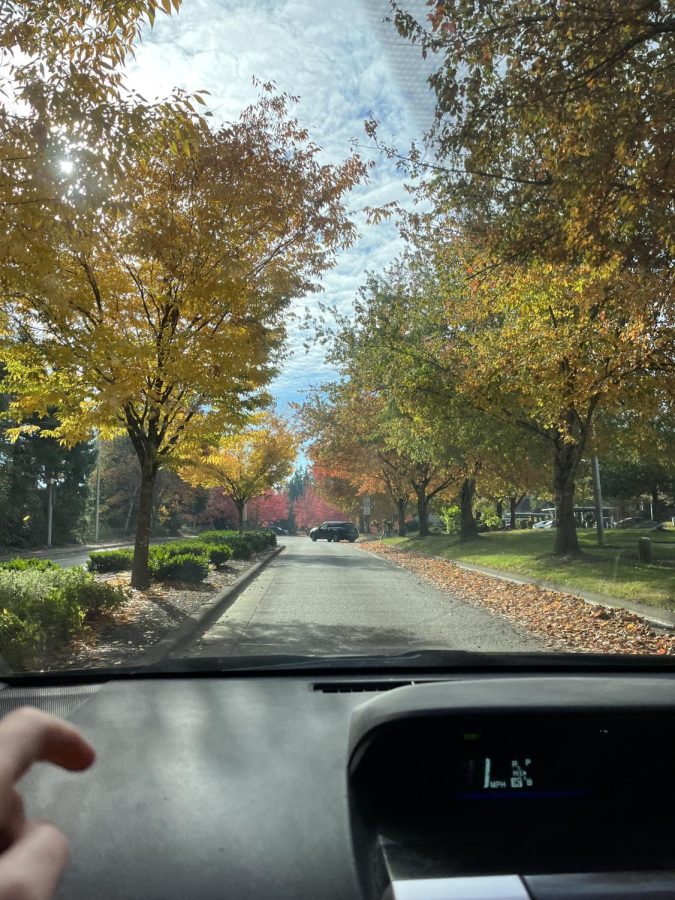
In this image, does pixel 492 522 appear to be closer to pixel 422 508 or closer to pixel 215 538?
pixel 422 508

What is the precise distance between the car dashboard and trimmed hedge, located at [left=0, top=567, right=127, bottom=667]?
3202 millimetres

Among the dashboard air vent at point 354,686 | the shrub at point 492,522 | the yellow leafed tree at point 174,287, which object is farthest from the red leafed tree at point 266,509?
the dashboard air vent at point 354,686

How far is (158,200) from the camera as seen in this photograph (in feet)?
31.8

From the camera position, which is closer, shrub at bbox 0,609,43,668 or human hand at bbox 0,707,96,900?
human hand at bbox 0,707,96,900

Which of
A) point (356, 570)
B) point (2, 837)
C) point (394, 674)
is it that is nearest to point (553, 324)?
point (356, 570)

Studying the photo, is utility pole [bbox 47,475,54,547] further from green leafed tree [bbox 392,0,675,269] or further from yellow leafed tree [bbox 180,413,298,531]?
green leafed tree [bbox 392,0,675,269]

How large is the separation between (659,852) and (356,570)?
59.6 ft

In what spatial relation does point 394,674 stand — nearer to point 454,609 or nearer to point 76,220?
point 76,220

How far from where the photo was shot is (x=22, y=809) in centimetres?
87

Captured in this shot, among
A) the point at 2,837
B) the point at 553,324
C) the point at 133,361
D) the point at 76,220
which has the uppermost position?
the point at 553,324

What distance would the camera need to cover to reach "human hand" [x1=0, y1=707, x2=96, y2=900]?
80 cm

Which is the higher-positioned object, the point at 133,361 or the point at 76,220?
the point at 76,220

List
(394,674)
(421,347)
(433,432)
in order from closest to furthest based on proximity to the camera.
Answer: (394,674) → (421,347) → (433,432)

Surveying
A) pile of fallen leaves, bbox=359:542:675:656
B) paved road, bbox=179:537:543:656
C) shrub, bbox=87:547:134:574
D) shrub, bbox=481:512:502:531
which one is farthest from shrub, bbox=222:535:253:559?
shrub, bbox=481:512:502:531
